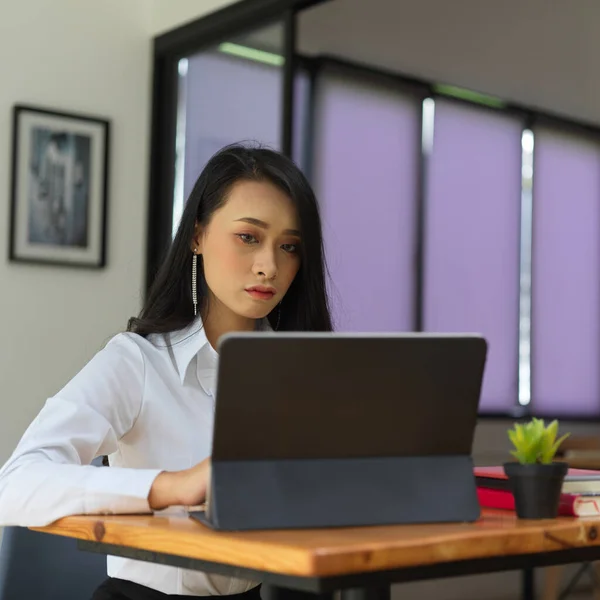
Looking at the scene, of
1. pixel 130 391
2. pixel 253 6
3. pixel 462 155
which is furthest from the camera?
pixel 462 155

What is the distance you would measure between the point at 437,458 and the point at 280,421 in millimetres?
196

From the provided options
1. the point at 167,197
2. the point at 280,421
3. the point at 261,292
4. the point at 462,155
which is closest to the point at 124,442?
the point at 261,292

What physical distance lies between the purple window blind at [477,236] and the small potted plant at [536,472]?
14.3ft

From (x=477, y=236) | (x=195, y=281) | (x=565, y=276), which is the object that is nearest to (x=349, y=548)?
Answer: (x=195, y=281)

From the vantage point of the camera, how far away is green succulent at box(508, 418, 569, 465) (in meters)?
1.22

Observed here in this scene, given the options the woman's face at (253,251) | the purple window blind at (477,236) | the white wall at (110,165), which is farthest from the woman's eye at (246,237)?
the purple window blind at (477,236)

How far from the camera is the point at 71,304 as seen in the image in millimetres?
4066

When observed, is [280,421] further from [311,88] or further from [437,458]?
[311,88]

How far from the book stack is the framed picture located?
288 centimetres

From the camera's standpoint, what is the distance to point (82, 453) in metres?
1.44

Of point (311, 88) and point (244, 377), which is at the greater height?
point (311, 88)

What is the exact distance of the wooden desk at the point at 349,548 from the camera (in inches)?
36.9

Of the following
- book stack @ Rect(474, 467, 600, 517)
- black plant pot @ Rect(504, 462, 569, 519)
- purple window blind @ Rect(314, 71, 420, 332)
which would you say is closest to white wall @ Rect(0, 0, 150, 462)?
purple window blind @ Rect(314, 71, 420, 332)

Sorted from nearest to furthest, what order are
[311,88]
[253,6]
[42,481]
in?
[42,481], [253,6], [311,88]
